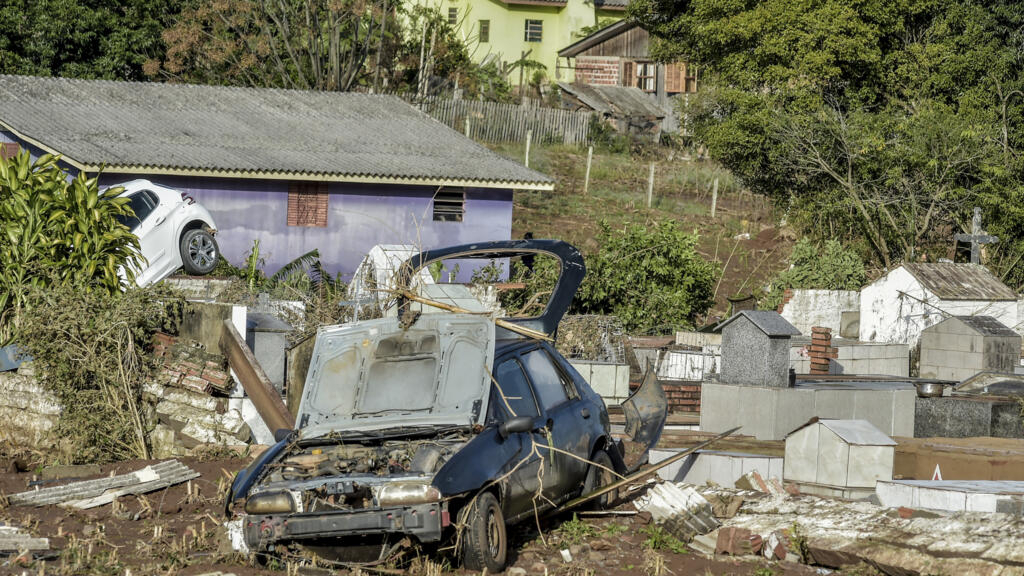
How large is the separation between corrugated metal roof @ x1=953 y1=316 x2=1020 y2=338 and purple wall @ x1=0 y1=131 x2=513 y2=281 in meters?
12.0

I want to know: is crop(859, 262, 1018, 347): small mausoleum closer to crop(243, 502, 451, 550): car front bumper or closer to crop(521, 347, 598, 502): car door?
crop(521, 347, 598, 502): car door

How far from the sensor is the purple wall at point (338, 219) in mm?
26391

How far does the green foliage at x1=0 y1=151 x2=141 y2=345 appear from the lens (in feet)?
45.3

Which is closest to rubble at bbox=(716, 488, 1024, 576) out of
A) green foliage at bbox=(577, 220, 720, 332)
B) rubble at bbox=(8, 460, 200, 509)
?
rubble at bbox=(8, 460, 200, 509)

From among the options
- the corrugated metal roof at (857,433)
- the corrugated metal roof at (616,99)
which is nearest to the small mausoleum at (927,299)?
the corrugated metal roof at (857,433)

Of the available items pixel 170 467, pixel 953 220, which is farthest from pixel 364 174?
pixel 170 467

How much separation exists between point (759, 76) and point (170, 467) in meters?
20.7

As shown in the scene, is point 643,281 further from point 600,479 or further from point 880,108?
point 600,479

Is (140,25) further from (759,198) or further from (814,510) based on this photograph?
(814,510)

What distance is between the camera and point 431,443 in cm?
841

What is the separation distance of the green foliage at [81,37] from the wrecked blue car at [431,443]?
95.9ft

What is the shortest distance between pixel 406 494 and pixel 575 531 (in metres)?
1.94

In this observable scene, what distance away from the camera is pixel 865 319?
21938 mm

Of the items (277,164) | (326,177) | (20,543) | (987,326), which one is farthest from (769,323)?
(277,164)
